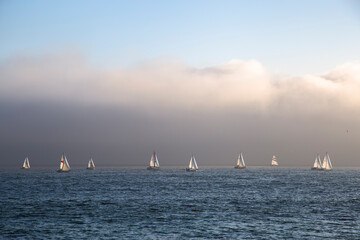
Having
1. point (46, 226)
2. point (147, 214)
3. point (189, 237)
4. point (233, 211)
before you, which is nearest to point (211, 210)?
point (233, 211)

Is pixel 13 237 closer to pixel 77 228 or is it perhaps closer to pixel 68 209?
pixel 77 228

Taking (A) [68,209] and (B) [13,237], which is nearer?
(B) [13,237]

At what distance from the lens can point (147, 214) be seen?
197 feet

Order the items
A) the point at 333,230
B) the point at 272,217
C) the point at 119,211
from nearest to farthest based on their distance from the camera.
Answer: the point at 333,230
the point at 272,217
the point at 119,211

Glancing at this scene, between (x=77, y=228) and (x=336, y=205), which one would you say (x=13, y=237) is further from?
(x=336, y=205)

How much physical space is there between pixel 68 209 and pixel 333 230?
4159 centimetres

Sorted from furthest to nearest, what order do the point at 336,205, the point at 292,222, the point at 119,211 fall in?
the point at 336,205 < the point at 119,211 < the point at 292,222

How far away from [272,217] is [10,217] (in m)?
38.3

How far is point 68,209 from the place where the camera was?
216ft

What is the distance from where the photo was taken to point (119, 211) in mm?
63031

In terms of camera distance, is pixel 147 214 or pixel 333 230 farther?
pixel 147 214

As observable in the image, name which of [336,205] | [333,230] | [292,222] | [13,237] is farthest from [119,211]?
[336,205]

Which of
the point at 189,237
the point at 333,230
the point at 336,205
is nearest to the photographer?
the point at 189,237

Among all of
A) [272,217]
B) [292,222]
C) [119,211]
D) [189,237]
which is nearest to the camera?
[189,237]
